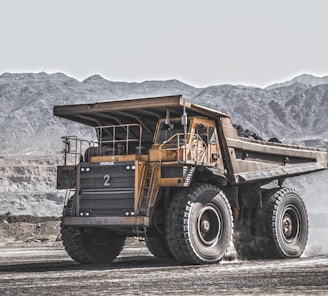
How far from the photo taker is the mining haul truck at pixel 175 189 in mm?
13375

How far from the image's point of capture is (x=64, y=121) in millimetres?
97625

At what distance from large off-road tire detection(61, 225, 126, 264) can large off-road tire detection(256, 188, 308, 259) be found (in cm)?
314

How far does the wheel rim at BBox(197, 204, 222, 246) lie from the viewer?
13.7 metres

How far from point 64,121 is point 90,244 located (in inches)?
3301

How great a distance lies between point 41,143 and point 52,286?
82.4 m

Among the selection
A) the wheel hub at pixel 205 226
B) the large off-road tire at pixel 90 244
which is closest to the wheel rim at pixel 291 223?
the wheel hub at pixel 205 226

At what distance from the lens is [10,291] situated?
9.66 m

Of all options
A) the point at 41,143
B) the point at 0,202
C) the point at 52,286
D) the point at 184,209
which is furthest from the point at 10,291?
the point at 41,143

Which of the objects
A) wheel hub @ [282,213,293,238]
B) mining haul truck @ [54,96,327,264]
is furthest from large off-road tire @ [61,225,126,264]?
wheel hub @ [282,213,293,238]

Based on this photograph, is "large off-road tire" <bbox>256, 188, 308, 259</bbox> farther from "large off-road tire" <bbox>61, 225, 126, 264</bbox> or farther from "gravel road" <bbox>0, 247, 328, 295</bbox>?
"large off-road tire" <bbox>61, 225, 126, 264</bbox>

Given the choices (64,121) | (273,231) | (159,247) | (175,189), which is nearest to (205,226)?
(175,189)

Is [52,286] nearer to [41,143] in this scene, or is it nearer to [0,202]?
[0,202]

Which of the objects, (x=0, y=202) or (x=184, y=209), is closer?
(x=184, y=209)

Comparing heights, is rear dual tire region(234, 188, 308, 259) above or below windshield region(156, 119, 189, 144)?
below
